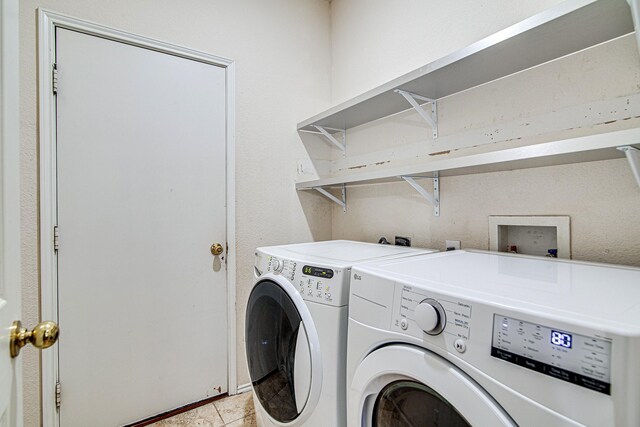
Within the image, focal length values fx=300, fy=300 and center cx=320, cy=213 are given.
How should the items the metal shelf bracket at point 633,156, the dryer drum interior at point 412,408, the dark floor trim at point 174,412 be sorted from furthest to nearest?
the dark floor trim at point 174,412, the metal shelf bracket at point 633,156, the dryer drum interior at point 412,408

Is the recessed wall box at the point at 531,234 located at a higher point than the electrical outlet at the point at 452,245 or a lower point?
higher

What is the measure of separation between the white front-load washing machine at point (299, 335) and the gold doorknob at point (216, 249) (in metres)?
0.47

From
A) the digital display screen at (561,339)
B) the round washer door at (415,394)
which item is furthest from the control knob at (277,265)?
the digital display screen at (561,339)

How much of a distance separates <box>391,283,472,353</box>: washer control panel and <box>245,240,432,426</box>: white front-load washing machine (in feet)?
0.87

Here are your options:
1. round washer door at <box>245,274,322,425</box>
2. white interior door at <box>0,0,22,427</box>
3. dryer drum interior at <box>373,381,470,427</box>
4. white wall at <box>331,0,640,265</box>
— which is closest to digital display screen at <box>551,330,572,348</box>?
dryer drum interior at <box>373,381,470,427</box>

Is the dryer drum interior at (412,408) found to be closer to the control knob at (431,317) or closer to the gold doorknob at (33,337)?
the control knob at (431,317)

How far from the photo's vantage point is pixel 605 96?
1.06 meters

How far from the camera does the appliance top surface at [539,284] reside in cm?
53

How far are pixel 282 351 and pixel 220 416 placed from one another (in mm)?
833

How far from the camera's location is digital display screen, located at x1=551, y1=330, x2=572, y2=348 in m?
0.50

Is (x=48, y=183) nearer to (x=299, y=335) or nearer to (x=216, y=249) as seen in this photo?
(x=216, y=249)

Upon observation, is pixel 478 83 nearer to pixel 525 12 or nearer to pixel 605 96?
pixel 525 12

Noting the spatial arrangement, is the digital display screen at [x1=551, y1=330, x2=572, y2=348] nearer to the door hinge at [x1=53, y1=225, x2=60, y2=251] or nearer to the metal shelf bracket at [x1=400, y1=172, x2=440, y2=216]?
the metal shelf bracket at [x1=400, y1=172, x2=440, y2=216]

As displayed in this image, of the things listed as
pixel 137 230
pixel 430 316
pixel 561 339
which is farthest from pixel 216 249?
pixel 561 339
